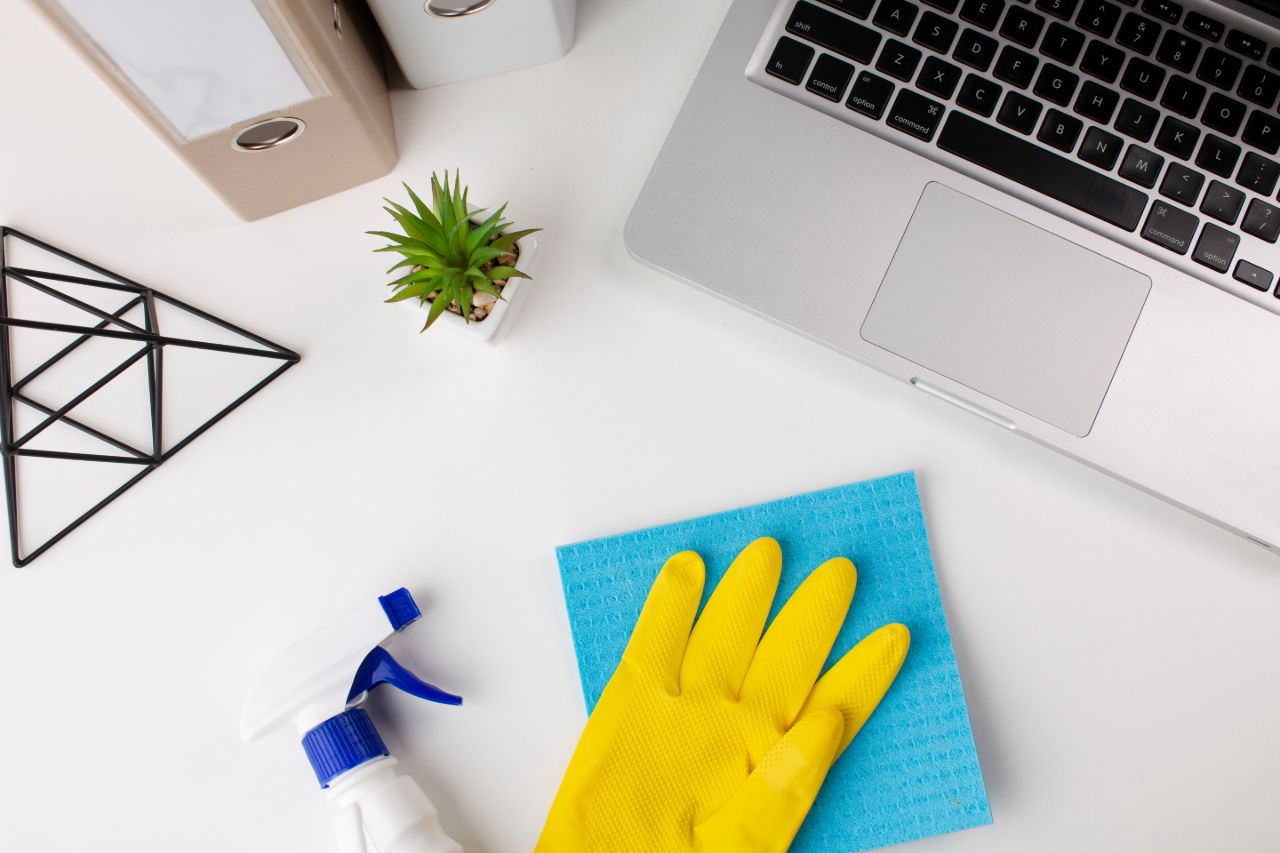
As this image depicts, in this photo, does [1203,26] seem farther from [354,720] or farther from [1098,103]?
[354,720]

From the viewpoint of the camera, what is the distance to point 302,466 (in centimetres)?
50

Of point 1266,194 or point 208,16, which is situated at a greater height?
point 1266,194

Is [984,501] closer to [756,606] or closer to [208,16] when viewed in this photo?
[756,606]

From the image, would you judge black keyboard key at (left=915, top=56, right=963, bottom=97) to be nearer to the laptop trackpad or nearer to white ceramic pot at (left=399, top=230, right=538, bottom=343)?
the laptop trackpad

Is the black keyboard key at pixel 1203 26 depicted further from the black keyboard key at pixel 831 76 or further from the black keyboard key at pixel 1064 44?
the black keyboard key at pixel 831 76

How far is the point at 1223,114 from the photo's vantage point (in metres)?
0.47

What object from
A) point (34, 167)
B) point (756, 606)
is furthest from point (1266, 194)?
point (34, 167)

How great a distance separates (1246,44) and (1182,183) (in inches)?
3.4

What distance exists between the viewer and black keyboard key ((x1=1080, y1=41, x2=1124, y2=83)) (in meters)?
0.47

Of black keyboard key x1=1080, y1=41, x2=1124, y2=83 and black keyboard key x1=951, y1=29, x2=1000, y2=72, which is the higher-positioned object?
black keyboard key x1=1080, y1=41, x2=1124, y2=83

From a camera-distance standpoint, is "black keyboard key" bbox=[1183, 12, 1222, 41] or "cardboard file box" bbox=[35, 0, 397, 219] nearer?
"cardboard file box" bbox=[35, 0, 397, 219]

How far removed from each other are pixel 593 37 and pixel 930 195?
0.22 m

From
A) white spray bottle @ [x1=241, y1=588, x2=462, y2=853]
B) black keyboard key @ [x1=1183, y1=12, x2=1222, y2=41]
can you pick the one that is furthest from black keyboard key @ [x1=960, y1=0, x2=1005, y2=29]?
white spray bottle @ [x1=241, y1=588, x2=462, y2=853]

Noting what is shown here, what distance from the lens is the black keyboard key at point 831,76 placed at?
1.56ft
